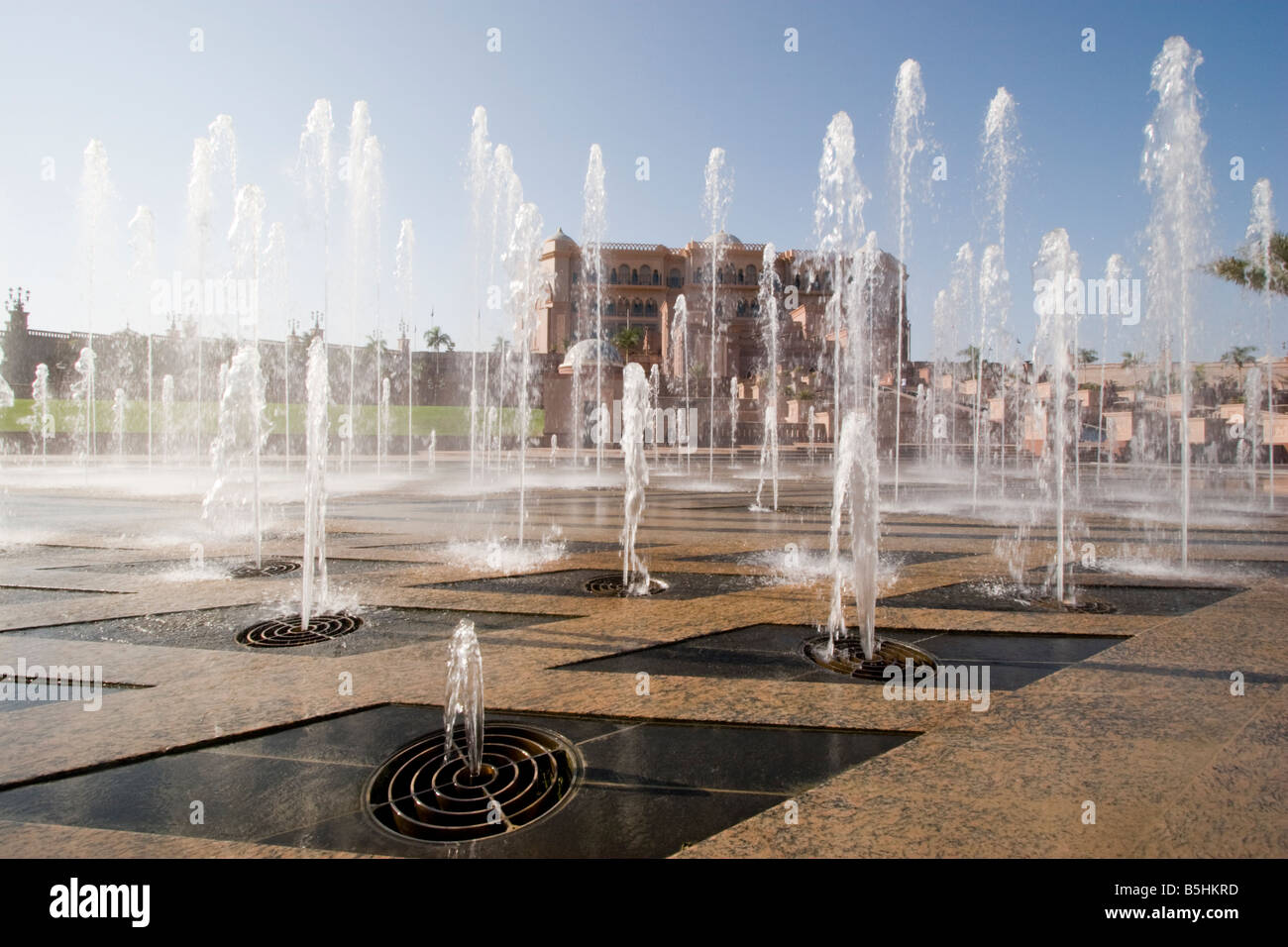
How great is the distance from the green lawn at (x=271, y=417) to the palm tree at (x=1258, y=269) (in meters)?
30.1

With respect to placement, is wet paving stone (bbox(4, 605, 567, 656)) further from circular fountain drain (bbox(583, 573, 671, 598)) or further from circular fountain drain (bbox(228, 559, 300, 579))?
circular fountain drain (bbox(228, 559, 300, 579))

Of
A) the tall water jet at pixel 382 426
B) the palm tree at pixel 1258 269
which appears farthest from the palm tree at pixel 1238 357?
the tall water jet at pixel 382 426

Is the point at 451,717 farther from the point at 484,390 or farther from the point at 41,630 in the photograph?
the point at 484,390

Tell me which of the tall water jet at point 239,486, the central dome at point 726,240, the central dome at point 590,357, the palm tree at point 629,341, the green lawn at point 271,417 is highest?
the central dome at point 726,240

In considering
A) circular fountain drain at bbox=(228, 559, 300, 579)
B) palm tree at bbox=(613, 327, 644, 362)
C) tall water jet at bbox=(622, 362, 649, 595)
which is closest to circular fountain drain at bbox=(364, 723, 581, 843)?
tall water jet at bbox=(622, 362, 649, 595)

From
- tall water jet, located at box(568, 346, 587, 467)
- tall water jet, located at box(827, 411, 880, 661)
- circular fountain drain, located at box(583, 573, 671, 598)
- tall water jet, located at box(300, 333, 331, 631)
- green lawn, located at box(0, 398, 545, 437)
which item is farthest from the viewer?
tall water jet, located at box(568, 346, 587, 467)

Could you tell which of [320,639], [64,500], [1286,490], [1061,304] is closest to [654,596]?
[320,639]

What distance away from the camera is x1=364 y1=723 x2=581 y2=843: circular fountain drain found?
216cm

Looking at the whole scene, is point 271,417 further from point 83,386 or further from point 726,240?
point 726,240

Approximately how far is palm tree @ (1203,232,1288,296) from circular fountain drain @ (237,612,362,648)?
27.9 meters

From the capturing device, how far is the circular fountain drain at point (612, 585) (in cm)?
528

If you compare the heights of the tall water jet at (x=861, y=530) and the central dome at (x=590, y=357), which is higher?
the central dome at (x=590, y=357)

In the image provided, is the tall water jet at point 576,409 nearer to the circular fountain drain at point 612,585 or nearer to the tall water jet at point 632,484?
the tall water jet at point 632,484
